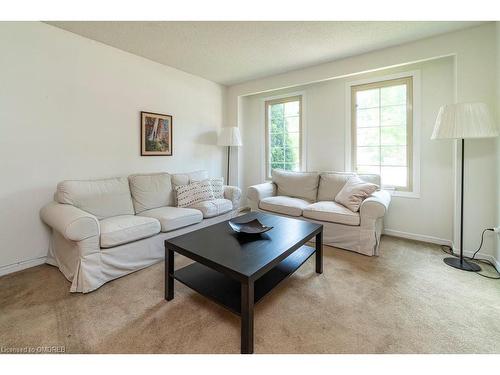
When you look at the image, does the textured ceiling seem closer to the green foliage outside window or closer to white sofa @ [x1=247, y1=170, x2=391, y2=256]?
the green foliage outside window

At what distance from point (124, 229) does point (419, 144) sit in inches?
137

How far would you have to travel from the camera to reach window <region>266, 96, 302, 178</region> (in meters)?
4.05

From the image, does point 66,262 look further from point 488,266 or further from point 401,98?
point 401,98

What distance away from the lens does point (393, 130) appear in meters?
3.19

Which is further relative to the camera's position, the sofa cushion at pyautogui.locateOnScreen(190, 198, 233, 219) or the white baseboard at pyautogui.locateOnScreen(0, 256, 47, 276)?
the sofa cushion at pyautogui.locateOnScreen(190, 198, 233, 219)

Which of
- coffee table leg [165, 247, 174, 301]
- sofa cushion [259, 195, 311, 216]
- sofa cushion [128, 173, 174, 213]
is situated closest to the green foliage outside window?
sofa cushion [259, 195, 311, 216]

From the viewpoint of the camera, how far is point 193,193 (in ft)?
10.2

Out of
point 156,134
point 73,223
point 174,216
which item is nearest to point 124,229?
point 73,223

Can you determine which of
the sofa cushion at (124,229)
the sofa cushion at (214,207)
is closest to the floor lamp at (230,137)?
the sofa cushion at (214,207)

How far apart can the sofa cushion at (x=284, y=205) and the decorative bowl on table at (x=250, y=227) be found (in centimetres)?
100

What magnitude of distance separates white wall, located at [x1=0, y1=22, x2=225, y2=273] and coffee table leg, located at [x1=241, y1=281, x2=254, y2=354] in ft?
7.76

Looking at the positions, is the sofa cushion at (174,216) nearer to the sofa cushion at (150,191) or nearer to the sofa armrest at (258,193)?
the sofa cushion at (150,191)

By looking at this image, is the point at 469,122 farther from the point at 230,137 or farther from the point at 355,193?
the point at 230,137
